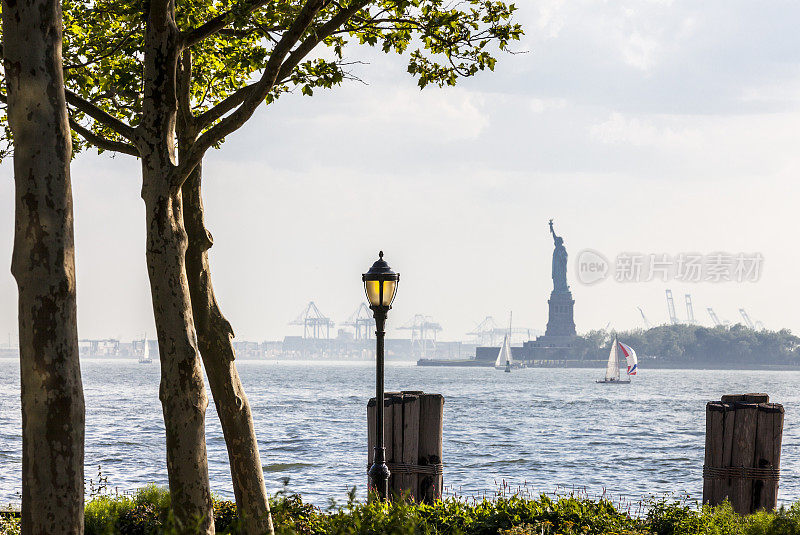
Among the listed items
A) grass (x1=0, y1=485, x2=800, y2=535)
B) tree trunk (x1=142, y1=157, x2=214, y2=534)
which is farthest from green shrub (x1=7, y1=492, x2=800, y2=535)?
tree trunk (x1=142, y1=157, x2=214, y2=534)

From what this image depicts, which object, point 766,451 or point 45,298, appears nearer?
point 45,298

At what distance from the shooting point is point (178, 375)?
7.11 m

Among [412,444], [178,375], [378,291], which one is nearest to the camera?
[178,375]

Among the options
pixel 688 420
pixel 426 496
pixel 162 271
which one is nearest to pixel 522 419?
pixel 688 420

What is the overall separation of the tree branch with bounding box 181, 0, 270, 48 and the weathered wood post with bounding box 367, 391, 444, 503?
438cm

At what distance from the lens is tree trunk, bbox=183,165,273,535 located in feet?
26.8

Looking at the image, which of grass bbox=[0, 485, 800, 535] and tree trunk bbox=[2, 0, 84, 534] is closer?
tree trunk bbox=[2, 0, 84, 534]

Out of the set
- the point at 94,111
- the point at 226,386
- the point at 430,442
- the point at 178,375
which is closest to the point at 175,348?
the point at 178,375

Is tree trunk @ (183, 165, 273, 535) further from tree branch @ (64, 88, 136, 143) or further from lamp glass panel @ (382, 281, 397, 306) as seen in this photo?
lamp glass panel @ (382, 281, 397, 306)

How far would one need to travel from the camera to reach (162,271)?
23.5 ft

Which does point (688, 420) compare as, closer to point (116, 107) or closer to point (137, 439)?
point (137, 439)

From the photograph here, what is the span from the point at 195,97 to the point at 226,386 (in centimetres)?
453

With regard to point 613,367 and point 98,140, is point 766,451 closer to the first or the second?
point 98,140

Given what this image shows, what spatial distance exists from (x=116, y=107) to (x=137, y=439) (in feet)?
106
